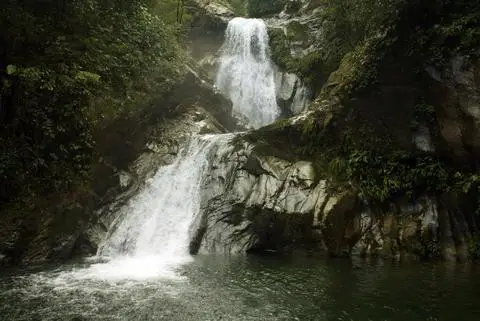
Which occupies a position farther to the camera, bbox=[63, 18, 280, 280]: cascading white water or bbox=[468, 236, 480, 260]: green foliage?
bbox=[468, 236, 480, 260]: green foliage

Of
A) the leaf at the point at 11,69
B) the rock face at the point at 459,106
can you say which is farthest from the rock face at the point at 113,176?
the rock face at the point at 459,106

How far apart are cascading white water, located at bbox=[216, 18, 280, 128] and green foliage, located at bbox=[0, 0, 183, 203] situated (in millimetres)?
12042

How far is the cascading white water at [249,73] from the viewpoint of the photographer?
27.7m

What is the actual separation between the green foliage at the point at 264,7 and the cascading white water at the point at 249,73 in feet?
11.2

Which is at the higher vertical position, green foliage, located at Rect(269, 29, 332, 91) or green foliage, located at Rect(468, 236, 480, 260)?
green foliage, located at Rect(269, 29, 332, 91)

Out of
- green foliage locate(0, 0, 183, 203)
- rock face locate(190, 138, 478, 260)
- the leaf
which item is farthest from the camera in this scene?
rock face locate(190, 138, 478, 260)

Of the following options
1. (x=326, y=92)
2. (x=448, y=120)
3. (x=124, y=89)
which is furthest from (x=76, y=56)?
(x=448, y=120)

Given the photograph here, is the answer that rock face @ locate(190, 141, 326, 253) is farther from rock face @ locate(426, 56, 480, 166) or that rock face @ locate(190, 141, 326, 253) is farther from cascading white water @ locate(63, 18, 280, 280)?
rock face @ locate(426, 56, 480, 166)

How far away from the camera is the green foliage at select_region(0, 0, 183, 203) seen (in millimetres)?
13141

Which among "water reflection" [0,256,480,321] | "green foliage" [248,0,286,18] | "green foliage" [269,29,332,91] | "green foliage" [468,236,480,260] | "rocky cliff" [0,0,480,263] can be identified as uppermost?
"green foliage" [248,0,286,18]

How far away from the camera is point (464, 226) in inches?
578

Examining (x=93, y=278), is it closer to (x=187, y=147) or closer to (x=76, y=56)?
(x=76, y=56)

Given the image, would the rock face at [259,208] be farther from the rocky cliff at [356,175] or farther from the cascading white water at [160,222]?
the cascading white water at [160,222]

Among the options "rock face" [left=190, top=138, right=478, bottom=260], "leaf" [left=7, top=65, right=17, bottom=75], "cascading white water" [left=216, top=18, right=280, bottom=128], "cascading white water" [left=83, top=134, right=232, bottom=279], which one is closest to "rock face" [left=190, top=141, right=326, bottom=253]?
"rock face" [left=190, top=138, right=478, bottom=260]
